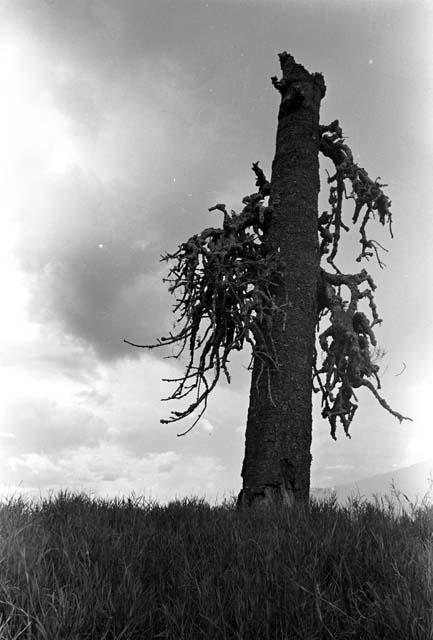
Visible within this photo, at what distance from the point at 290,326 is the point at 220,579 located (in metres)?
3.23

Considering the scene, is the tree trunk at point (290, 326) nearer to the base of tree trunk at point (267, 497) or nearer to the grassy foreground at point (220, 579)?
the base of tree trunk at point (267, 497)

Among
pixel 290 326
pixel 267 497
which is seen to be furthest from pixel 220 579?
pixel 290 326

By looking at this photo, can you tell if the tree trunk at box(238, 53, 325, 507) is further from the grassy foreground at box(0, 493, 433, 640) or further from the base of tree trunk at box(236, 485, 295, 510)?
the grassy foreground at box(0, 493, 433, 640)

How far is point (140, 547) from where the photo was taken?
3930 millimetres

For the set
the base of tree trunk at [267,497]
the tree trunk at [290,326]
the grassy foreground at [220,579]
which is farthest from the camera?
the tree trunk at [290,326]

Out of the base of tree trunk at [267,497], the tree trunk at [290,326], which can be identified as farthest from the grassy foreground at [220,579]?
the tree trunk at [290,326]

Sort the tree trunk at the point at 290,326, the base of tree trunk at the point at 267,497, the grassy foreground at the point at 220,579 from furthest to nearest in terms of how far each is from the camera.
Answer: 1. the tree trunk at the point at 290,326
2. the base of tree trunk at the point at 267,497
3. the grassy foreground at the point at 220,579

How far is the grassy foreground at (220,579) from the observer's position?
2812mm

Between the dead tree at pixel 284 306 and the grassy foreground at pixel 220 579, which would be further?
the dead tree at pixel 284 306

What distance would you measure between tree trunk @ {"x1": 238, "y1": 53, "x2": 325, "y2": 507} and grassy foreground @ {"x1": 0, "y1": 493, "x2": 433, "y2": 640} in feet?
4.25

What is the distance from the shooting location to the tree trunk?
227 inches

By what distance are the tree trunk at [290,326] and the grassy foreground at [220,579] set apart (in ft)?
4.25

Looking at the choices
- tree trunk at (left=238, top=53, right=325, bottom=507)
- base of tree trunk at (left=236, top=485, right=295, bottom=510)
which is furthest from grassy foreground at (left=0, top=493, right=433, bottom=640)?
tree trunk at (left=238, top=53, right=325, bottom=507)

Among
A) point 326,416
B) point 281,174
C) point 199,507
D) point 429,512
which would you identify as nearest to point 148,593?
point 199,507
